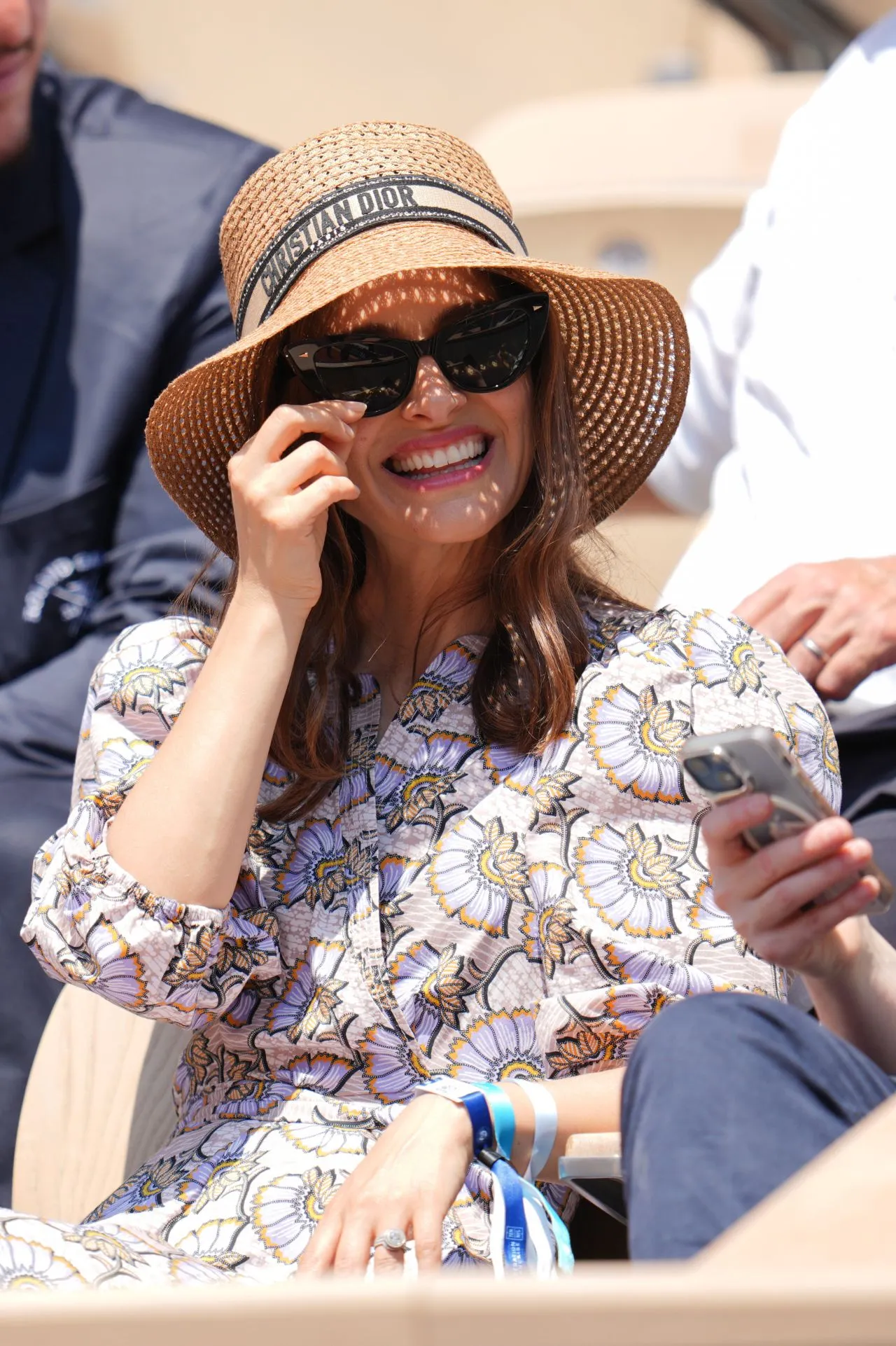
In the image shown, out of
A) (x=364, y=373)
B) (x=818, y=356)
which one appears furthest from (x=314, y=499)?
(x=818, y=356)

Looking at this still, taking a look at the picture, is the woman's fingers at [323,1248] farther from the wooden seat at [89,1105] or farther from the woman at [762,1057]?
the wooden seat at [89,1105]

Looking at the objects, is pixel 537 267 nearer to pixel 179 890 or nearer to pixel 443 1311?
pixel 179 890

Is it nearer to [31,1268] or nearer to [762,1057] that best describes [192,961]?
[31,1268]

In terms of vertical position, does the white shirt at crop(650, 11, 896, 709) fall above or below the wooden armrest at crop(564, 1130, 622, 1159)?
above

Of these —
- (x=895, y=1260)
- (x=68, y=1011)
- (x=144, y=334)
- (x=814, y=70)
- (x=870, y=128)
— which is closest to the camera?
(x=895, y=1260)

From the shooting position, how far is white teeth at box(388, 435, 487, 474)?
1.93 m

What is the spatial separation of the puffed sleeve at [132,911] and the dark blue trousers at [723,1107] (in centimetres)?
59

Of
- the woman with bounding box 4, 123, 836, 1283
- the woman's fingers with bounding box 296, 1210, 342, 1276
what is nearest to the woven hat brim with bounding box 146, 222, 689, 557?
the woman with bounding box 4, 123, 836, 1283

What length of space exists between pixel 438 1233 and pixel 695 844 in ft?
1.71

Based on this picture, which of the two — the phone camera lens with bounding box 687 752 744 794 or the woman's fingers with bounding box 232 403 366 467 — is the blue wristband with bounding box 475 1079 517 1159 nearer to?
the phone camera lens with bounding box 687 752 744 794

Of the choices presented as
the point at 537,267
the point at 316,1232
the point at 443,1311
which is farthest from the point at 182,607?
the point at 443,1311

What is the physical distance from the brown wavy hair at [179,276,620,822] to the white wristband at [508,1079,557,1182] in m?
0.40

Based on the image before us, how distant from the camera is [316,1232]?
158cm

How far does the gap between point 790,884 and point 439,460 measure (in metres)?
0.69
